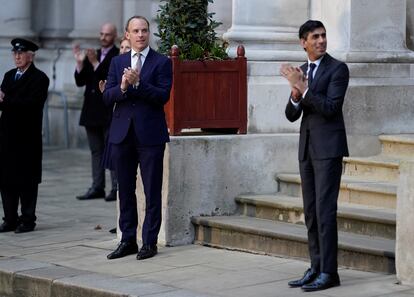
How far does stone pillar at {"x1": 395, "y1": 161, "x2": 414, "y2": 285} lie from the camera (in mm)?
9438

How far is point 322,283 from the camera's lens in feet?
31.2

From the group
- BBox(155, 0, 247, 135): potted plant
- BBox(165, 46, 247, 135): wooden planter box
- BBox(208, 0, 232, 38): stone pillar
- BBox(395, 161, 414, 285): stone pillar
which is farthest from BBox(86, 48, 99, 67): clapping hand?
BBox(395, 161, 414, 285): stone pillar

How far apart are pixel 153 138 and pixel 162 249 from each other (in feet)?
3.64

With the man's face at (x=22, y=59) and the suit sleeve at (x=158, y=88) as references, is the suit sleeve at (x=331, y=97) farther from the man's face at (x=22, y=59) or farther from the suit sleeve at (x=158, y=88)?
the man's face at (x=22, y=59)

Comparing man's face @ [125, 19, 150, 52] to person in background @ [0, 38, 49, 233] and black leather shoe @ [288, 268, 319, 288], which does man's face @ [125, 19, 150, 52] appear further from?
black leather shoe @ [288, 268, 319, 288]

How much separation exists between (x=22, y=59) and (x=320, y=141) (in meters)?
4.29

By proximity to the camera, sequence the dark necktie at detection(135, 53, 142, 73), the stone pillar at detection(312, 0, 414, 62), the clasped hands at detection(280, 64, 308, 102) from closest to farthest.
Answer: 1. the clasped hands at detection(280, 64, 308, 102)
2. the dark necktie at detection(135, 53, 142, 73)
3. the stone pillar at detection(312, 0, 414, 62)

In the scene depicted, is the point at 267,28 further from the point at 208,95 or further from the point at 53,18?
the point at 53,18

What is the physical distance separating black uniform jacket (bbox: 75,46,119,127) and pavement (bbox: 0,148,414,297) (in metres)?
2.55

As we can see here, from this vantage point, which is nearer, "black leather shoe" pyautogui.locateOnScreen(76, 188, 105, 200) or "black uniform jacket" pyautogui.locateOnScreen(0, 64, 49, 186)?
"black uniform jacket" pyautogui.locateOnScreen(0, 64, 49, 186)

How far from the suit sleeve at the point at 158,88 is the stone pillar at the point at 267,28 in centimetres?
179

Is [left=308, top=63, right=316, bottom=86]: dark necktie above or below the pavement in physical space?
above

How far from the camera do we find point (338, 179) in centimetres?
958

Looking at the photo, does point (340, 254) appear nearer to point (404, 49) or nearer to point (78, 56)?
point (404, 49)
